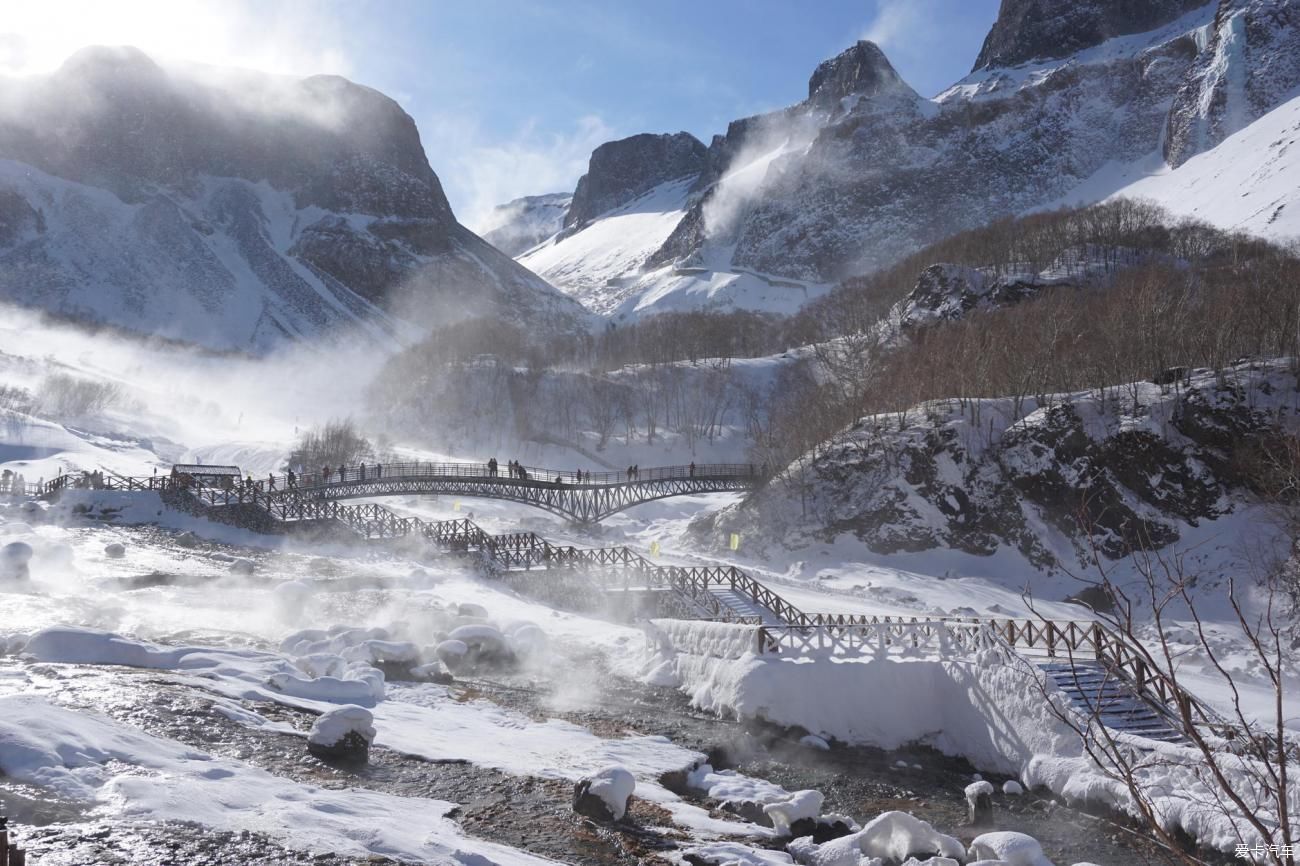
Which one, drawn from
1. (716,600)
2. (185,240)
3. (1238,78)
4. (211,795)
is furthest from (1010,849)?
(185,240)

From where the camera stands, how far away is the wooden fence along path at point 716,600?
55.7 ft

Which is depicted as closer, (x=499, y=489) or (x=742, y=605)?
(x=742, y=605)

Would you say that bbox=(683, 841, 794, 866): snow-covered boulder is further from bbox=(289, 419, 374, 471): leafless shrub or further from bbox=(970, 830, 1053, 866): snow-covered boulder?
bbox=(289, 419, 374, 471): leafless shrub

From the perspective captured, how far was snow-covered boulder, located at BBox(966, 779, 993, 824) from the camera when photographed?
15.0 meters

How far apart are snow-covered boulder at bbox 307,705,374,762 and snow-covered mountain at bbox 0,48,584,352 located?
137 meters

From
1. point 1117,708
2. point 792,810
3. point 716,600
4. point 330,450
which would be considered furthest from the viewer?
point 330,450

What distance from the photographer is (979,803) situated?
1525 cm

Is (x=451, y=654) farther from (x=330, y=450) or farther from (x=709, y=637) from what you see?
(x=330, y=450)


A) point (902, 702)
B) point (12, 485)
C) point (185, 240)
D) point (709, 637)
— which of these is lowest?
point (902, 702)

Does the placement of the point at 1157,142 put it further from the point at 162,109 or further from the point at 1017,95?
the point at 162,109

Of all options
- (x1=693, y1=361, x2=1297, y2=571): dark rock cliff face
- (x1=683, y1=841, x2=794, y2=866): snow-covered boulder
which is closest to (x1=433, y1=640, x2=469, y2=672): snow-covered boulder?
(x1=683, y1=841, x2=794, y2=866): snow-covered boulder

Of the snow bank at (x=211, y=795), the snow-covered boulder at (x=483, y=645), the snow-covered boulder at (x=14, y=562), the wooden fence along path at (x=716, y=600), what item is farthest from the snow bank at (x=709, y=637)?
the snow-covered boulder at (x=14, y=562)

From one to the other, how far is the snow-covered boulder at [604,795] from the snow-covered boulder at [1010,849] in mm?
5251

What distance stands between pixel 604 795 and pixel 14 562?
2740 centimetres
